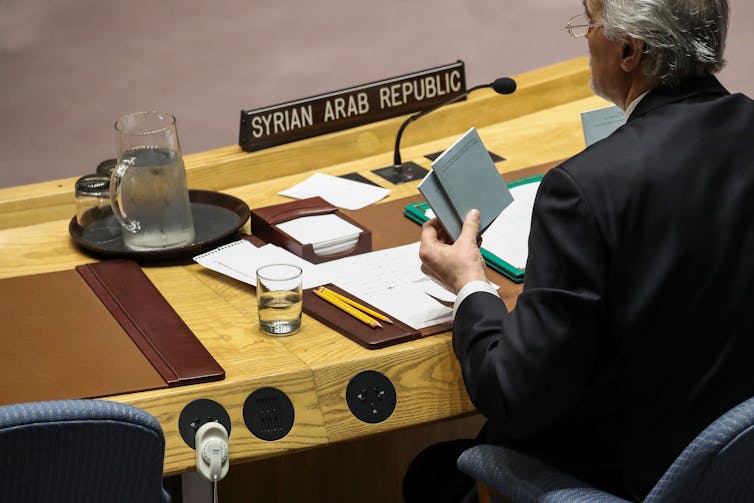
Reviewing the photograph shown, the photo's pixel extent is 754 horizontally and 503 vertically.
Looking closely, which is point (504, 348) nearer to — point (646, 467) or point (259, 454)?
point (646, 467)

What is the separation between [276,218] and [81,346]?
0.57 m

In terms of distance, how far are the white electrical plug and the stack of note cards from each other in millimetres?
564

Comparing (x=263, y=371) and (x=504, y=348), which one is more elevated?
(x=504, y=348)

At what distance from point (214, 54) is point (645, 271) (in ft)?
14.3

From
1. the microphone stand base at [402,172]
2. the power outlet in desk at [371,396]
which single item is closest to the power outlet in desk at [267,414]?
the power outlet in desk at [371,396]

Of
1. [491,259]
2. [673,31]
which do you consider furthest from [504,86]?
[673,31]

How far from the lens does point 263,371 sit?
202 cm

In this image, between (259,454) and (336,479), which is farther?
(336,479)

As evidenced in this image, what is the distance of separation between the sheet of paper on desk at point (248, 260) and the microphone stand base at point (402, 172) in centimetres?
50

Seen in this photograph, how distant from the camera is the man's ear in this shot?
5.95 ft

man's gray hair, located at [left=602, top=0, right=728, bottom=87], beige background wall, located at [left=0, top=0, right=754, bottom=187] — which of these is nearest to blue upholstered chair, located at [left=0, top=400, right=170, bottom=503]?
man's gray hair, located at [left=602, top=0, right=728, bottom=87]

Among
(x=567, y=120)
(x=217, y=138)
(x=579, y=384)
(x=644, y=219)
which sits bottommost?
(x=217, y=138)

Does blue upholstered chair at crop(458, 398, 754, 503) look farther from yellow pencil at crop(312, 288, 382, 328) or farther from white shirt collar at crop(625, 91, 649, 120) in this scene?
white shirt collar at crop(625, 91, 649, 120)

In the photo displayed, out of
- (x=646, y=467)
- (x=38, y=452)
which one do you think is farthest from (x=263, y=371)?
(x=646, y=467)
